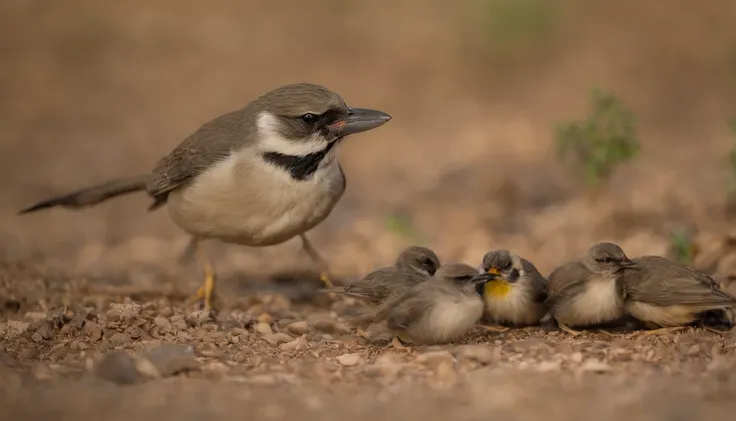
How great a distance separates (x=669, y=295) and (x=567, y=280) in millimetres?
635

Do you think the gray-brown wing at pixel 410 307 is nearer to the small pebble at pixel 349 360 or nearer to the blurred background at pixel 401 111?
the small pebble at pixel 349 360

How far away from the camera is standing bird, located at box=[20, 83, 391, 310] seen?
738 centimetres

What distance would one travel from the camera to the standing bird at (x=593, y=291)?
21.2 ft

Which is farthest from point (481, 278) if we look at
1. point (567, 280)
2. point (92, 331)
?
point (92, 331)

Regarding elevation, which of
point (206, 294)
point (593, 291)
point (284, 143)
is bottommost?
point (206, 294)

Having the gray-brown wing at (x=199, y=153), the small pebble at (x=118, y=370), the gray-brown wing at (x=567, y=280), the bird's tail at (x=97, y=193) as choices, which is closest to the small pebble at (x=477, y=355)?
the gray-brown wing at (x=567, y=280)

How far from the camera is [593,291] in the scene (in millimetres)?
6480

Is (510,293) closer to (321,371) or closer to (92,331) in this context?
(321,371)

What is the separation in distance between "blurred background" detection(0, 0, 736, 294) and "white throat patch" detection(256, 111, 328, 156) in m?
2.14

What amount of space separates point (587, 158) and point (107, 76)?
9.93 m

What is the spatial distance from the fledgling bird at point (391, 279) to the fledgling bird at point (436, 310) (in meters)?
0.28

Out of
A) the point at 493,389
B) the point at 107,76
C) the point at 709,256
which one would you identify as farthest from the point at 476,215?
the point at 107,76

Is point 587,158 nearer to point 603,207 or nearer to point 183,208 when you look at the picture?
point 603,207

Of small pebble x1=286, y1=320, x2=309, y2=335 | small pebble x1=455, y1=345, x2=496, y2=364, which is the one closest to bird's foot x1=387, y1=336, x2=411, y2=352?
small pebble x1=455, y1=345, x2=496, y2=364
